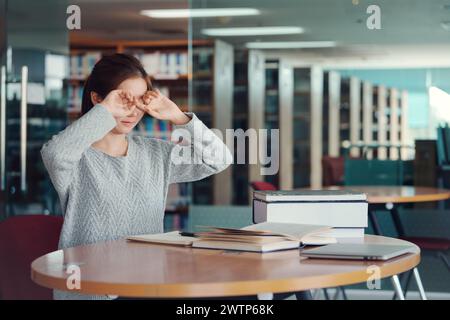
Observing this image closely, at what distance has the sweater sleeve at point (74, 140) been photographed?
221cm

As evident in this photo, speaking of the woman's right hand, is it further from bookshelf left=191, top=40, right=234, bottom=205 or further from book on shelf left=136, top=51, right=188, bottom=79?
book on shelf left=136, top=51, right=188, bottom=79

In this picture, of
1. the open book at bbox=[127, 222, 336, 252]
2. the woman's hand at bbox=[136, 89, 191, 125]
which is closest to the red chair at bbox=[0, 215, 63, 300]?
the open book at bbox=[127, 222, 336, 252]

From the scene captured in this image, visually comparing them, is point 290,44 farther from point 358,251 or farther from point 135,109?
point 358,251

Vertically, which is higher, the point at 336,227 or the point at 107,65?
the point at 107,65

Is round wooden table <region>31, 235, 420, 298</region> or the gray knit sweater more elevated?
the gray knit sweater

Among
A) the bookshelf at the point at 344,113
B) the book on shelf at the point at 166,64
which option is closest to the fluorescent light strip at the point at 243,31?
the bookshelf at the point at 344,113

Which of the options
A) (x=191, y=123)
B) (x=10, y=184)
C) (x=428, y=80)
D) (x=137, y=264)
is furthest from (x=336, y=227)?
(x=10, y=184)

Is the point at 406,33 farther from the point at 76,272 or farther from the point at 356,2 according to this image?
the point at 76,272

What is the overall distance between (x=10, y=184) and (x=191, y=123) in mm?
5036

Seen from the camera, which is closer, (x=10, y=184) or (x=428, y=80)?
(x=428, y=80)

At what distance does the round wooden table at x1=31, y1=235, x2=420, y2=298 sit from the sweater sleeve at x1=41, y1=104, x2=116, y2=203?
0.28m

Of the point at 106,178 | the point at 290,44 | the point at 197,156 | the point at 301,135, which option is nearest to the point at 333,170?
the point at 301,135

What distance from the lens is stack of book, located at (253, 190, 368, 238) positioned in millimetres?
2350

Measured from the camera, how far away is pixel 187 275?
5.49 feet
